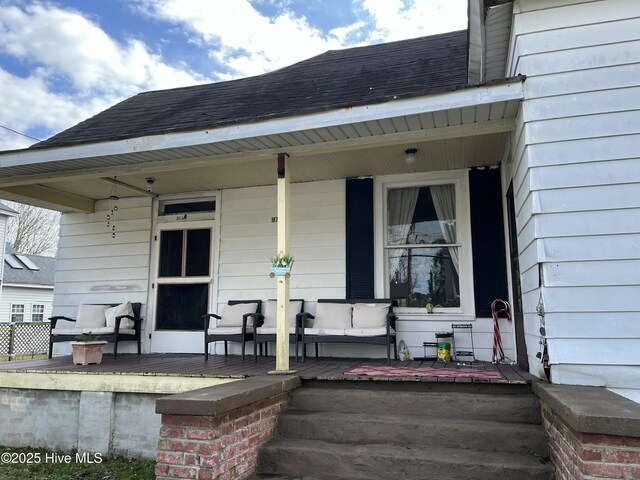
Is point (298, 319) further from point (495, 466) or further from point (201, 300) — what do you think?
point (495, 466)

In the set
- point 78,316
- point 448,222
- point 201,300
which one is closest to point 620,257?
point 448,222

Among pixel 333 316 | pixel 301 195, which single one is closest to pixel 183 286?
pixel 301 195

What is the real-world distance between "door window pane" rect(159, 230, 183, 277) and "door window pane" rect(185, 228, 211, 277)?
0.49ft

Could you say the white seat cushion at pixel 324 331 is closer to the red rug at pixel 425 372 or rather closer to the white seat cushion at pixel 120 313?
the red rug at pixel 425 372

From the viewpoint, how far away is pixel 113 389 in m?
4.25

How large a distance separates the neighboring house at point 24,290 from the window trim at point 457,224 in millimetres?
17171

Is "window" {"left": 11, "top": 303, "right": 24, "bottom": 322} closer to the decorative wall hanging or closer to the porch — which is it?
the decorative wall hanging

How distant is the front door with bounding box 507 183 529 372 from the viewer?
433 centimetres

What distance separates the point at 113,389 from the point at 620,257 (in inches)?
163

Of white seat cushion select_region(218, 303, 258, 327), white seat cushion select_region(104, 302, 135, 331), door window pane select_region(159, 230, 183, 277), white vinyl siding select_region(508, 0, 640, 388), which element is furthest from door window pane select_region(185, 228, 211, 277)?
white vinyl siding select_region(508, 0, 640, 388)

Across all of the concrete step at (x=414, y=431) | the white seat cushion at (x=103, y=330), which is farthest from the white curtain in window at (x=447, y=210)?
the white seat cushion at (x=103, y=330)

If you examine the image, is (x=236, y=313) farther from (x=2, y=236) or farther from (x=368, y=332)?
(x=2, y=236)

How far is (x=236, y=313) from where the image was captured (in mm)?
6008

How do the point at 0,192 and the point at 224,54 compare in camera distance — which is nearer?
the point at 0,192
